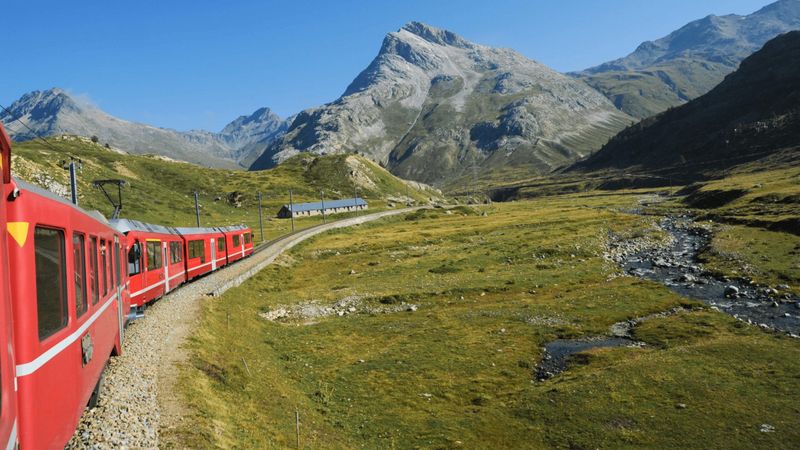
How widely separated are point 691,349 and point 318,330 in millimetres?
26888

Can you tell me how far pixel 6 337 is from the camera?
7082 mm

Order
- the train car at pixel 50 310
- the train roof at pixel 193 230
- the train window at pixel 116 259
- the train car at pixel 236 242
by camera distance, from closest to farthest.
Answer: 1. the train car at pixel 50 310
2. the train window at pixel 116 259
3. the train roof at pixel 193 230
4. the train car at pixel 236 242

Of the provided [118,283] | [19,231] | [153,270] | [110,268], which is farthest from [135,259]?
[19,231]

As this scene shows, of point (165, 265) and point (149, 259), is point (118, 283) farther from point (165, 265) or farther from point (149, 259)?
point (165, 265)

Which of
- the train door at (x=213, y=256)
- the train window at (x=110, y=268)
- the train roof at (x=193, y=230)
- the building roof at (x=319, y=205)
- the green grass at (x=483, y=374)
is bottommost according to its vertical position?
the green grass at (x=483, y=374)

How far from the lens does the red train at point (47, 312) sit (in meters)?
7.46

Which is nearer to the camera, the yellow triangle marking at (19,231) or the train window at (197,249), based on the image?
the yellow triangle marking at (19,231)

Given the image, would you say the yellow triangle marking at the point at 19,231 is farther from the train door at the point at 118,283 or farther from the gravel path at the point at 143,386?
the train door at the point at 118,283

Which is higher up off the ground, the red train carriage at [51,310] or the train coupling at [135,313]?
the red train carriage at [51,310]

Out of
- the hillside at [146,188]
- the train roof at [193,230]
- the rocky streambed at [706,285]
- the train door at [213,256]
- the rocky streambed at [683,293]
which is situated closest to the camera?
the rocky streambed at [683,293]

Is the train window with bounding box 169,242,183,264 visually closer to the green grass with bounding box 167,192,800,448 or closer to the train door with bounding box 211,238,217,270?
the green grass with bounding box 167,192,800,448

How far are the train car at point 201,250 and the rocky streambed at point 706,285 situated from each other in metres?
45.3

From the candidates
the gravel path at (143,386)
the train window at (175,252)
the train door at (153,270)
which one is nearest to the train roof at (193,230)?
the train window at (175,252)

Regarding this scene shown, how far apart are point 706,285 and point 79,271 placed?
54.0 metres
